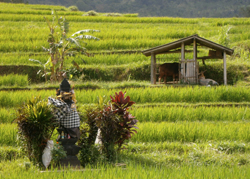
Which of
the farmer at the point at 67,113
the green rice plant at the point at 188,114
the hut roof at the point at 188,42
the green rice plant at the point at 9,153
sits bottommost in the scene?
the green rice plant at the point at 9,153

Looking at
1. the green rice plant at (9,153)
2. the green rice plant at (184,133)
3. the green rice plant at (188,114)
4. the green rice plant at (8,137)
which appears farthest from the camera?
the green rice plant at (188,114)

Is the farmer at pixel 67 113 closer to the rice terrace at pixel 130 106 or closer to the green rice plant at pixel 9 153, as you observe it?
the rice terrace at pixel 130 106

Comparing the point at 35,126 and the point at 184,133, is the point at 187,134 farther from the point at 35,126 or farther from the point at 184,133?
the point at 35,126

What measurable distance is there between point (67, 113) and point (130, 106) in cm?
316

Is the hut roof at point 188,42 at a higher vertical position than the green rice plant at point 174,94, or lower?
higher

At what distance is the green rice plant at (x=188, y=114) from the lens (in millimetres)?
7871

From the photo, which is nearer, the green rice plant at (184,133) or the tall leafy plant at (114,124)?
the tall leafy plant at (114,124)

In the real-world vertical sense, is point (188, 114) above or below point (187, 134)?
above

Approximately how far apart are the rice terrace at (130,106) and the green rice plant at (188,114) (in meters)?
0.02

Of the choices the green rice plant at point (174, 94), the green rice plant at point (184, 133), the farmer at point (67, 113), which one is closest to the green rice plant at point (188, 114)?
the green rice plant at point (184, 133)

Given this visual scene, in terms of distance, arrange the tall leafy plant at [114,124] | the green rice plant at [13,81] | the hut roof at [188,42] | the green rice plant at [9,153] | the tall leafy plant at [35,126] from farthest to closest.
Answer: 1. the hut roof at [188,42]
2. the green rice plant at [13,81]
3. the green rice plant at [9,153]
4. the tall leafy plant at [114,124]
5. the tall leafy plant at [35,126]

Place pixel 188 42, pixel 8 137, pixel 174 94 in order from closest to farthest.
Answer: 1. pixel 8 137
2. pixel 174 94
3. pixel 188 42

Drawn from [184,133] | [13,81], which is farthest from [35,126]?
[13,81]

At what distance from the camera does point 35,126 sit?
5203 mm
